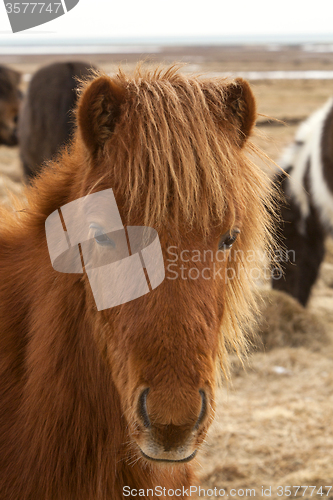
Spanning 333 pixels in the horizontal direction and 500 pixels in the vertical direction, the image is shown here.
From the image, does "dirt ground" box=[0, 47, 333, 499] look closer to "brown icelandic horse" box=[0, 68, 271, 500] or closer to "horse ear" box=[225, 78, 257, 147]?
"horse ear" box=[225, 78, 257, 147]

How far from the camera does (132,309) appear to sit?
51.2 inches

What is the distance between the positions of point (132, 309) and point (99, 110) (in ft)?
2.12

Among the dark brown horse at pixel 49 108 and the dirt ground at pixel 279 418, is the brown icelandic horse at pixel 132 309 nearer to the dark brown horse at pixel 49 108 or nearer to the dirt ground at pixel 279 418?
the dirt ground at pixel 279 418

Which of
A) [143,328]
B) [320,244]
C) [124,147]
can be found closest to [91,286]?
[143,328]

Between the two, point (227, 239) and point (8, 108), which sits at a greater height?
point (227, 239)

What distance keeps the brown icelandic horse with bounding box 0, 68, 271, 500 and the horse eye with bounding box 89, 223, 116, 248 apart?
0.09 m

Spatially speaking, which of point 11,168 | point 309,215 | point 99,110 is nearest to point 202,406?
point 99,110

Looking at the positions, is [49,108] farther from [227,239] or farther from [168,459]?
[168,459]

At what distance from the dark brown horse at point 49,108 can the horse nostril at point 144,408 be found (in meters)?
4.99

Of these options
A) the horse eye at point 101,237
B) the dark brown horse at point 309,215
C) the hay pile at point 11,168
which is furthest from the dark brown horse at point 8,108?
the horse eye at point 101,237

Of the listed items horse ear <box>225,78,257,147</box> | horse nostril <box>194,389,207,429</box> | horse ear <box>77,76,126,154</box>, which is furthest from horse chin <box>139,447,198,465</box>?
horse ear <box>225,78,257,147</box>

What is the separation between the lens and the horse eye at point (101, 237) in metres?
1.34

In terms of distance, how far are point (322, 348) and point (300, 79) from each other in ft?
84.6

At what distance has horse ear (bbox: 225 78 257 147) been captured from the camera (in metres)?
1.50
